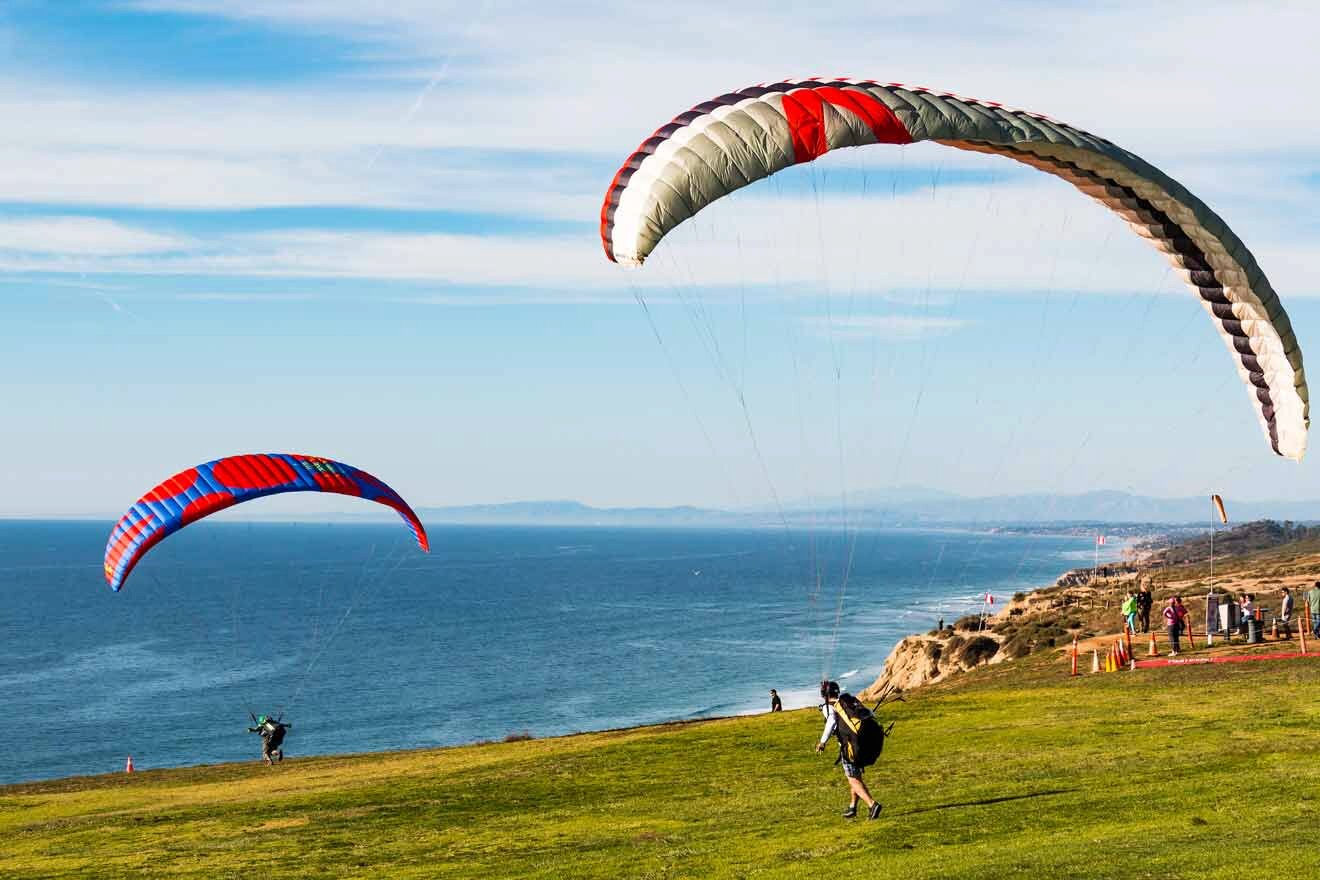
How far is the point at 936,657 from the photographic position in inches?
1999

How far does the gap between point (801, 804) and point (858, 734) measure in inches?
112

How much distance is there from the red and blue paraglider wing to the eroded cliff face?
2581cm

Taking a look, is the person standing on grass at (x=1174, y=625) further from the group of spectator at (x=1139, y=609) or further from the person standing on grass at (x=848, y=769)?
the person standing on grass at (x=848, y=769)

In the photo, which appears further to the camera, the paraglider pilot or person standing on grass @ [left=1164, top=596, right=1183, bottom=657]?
the paraglider pilot

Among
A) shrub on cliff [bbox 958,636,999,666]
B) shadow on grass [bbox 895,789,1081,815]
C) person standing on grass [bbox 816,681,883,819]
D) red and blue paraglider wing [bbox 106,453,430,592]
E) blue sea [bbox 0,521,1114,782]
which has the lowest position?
blue sea [bbox 0,521,1114,782]

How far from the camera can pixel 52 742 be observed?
72.4 meters

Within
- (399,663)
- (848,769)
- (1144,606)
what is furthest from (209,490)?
(399,663)

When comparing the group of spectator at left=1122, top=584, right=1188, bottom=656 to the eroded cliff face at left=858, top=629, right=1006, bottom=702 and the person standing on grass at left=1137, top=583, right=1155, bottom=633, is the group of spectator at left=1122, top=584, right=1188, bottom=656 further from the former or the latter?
the eroded cliff face at left=858, top=629, right=1006, bottom=702

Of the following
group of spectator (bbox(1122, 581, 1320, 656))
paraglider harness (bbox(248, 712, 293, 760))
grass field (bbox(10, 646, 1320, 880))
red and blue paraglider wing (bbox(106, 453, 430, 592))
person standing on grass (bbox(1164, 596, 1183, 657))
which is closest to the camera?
grass field (bbox(10, 646, 1320, 880))

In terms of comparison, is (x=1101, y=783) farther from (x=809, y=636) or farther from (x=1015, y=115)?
(x=809, y=636)

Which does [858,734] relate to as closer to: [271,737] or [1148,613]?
[271,737]

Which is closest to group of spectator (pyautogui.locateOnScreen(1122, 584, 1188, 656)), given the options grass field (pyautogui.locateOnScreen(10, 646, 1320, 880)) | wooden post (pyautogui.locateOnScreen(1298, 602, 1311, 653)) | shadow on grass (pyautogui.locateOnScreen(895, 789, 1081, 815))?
wooden post (pyautogui.locateOnScreen(1298, 602, 1311, 653))

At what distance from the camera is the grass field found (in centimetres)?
1419

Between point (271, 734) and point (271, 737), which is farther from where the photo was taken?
point (271, 734)
